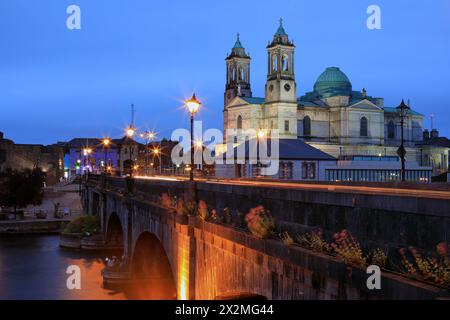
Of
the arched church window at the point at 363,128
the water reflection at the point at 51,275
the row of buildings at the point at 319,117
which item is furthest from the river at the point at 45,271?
the arched church window at the point at 363,128

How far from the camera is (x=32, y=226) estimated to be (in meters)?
74.0

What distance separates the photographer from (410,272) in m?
7.69

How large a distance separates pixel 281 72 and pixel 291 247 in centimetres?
9969

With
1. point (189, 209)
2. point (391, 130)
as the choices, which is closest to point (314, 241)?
point (189, 209)

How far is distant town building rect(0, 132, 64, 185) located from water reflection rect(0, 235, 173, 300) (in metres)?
82.5

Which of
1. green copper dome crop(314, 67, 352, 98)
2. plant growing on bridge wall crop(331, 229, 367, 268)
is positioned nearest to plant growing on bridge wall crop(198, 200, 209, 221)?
plant growing on bridge wall crop(331, 229, 367, 268)

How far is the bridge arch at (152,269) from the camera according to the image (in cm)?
3444

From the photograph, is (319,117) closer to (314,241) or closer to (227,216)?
(227,216)

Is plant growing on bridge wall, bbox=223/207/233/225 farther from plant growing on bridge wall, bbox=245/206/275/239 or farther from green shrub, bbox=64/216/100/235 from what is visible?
green shrub, bbox=64/216/100/235

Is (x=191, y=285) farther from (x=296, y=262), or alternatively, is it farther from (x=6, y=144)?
(x=6, y=144)

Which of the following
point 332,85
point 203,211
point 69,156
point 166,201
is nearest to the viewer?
point 203,211

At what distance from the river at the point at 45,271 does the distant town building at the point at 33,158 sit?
81253 mm

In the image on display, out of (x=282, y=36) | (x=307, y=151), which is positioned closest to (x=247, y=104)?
(x=282, y=36)

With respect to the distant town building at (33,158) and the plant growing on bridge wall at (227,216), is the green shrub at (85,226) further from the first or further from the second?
the distant town building at (33,158)
